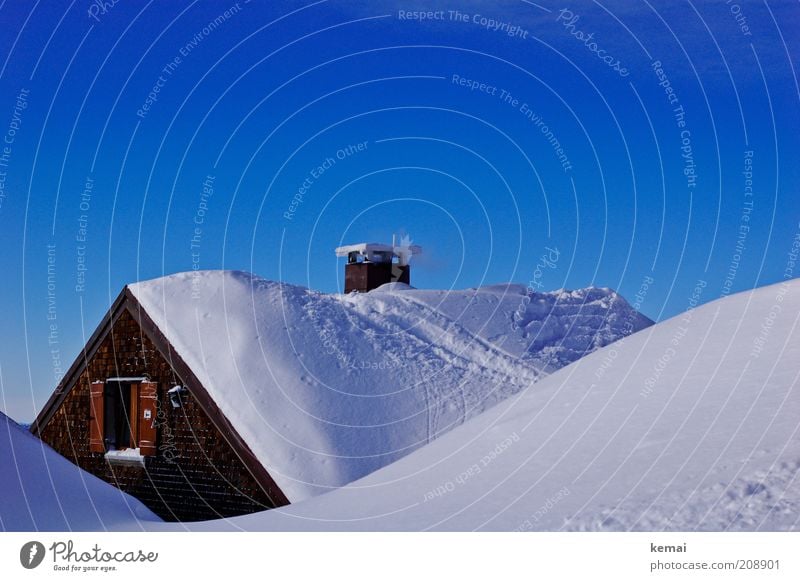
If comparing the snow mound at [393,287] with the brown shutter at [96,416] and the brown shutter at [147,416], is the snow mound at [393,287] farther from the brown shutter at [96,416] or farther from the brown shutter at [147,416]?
the brown shutter at [96,416]

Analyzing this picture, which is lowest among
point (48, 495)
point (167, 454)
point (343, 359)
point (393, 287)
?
point (167, 454)

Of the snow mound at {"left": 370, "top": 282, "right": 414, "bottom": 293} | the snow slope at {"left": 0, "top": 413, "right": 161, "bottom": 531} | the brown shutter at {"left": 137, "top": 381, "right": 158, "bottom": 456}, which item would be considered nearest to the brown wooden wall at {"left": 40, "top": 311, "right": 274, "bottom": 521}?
the brown shutter at {"left": 137, "top": 381, "right": 158, "bottom": 456}

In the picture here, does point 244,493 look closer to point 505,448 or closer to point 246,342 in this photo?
point 246,342

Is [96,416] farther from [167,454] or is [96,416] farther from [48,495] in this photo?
[48,495]

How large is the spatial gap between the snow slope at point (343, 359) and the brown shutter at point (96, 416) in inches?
74.5

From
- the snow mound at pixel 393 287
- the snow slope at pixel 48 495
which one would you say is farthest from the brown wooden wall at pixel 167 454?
the snow mound at pixel 393 287

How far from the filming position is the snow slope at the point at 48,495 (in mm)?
7562

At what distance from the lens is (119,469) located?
49.0 feet

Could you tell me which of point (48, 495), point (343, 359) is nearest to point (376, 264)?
point (343, 359)

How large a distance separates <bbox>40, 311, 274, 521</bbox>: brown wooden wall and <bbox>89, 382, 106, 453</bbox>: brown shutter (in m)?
0.19

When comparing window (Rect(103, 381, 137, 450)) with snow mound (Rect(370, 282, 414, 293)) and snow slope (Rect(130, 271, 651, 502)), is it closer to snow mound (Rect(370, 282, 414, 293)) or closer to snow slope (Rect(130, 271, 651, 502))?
snow slope (Rect(130, 271, 651, 502))

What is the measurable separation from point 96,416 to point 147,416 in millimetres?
1598

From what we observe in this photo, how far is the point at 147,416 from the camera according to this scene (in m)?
14.2
